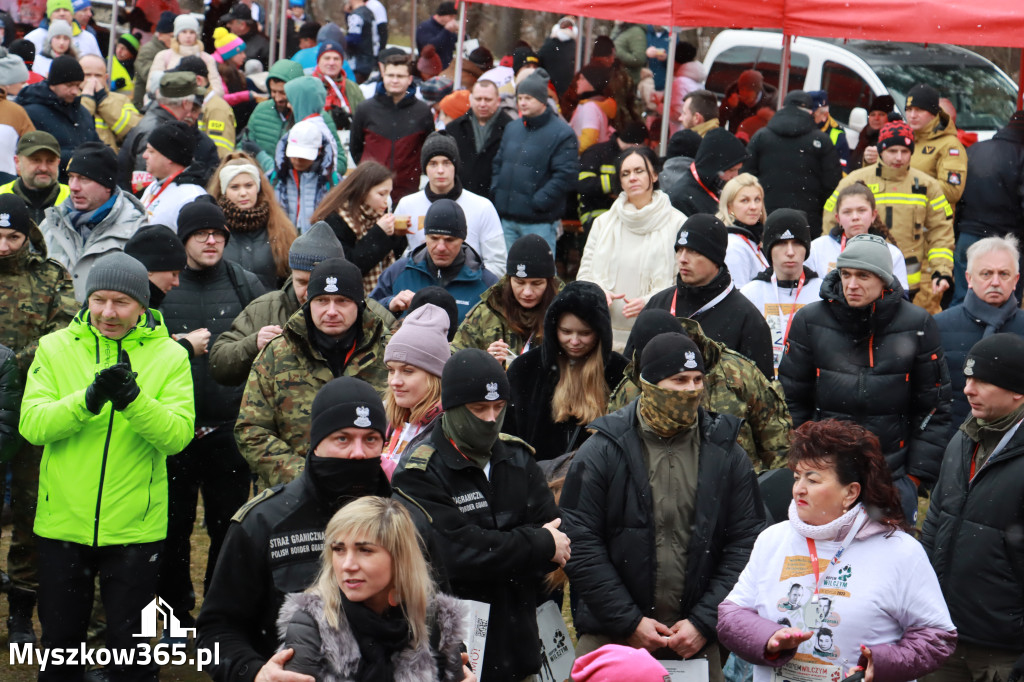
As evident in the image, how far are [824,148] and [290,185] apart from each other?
4.35 m

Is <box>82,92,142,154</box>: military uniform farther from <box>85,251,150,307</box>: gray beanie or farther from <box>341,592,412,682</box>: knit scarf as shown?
<box>341,592,412,682</box>: knit scarf

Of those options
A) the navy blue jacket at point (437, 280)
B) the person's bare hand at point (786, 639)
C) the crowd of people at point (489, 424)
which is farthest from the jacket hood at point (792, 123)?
the person's bare hand at point (786, 639)

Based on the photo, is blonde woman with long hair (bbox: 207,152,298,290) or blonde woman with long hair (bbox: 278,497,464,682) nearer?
blonde woman with long hair (bbox: 278,497,464,682)

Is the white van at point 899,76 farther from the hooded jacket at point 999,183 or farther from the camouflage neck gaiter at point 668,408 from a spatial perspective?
the camouflage neck gaiter at point 668,408

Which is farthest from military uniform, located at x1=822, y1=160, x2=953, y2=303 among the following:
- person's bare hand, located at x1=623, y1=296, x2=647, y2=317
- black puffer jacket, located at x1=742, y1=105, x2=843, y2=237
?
person's bare hand, located at x1=623, y1=296, x2=647, y2=317

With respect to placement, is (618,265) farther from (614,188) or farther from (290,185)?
(614,188)

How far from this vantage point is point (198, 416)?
6508mm

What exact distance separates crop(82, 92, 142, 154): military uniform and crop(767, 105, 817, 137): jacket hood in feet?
19.1

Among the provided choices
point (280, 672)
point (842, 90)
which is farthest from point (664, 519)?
point (842, 90)

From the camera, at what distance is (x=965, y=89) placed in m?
14.3

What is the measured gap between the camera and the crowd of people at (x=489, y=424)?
400 cm

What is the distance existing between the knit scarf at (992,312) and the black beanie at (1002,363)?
2.13m

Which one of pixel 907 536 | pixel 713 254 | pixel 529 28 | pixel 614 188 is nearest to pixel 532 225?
pixel 614 188

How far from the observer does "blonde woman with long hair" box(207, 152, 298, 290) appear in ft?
24.6
